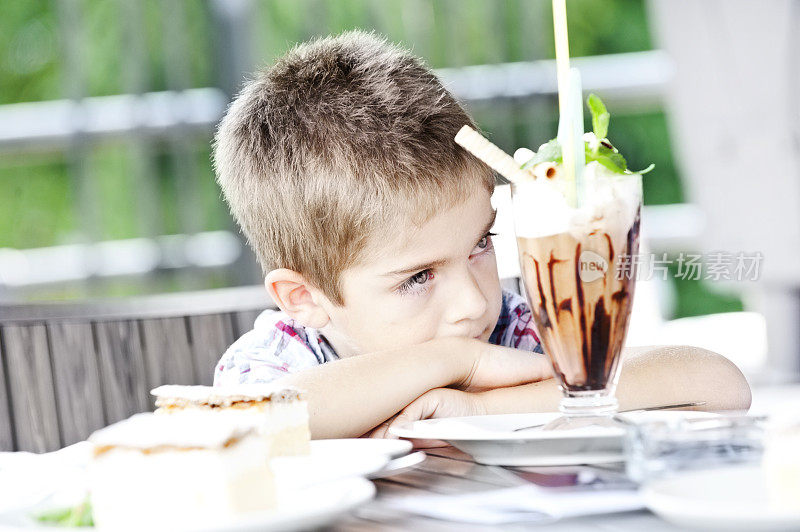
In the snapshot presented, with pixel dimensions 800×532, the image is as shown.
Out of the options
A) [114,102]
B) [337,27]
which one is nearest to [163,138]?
[114,102]

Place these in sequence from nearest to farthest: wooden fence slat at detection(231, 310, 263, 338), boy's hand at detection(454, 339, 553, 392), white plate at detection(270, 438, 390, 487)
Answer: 1. white plate at detection(270, 438, 390, 487)
2. boy's hand at detection(454, 339, 553, 392)
3. wooden fence slat at detection(231, 310, 263, 338)

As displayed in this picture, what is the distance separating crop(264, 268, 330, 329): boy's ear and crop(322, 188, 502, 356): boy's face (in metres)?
0.07

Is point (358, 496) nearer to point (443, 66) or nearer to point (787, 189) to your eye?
point (787, 189)

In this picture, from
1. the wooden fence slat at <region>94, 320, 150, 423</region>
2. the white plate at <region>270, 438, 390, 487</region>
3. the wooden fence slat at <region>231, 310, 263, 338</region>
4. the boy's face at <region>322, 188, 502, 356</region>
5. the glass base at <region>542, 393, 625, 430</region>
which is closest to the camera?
the white plate at <region>270, 438, 390, 487</region>

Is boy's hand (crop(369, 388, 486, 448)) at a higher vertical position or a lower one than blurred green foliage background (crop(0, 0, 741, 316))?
lower

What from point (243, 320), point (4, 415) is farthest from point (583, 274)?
point (4, 415)

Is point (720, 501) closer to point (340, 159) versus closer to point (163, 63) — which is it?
point (340, 159)

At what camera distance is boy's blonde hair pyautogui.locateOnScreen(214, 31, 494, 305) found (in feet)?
4.66

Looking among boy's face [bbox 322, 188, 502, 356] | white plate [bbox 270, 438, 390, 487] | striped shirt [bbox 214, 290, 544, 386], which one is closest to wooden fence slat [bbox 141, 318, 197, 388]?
striped shirt [bbox 214, 290, 544, 386]

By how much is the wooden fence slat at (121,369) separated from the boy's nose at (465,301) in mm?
534

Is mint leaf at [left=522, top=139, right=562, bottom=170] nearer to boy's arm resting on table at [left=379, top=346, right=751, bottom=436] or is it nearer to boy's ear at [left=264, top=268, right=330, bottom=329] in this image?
boy's arm resting on table at [left=379, top=346, right=751, bottom=436]

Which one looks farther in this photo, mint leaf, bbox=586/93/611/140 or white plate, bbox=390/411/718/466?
mint leaf, bbox=586/93/611/140

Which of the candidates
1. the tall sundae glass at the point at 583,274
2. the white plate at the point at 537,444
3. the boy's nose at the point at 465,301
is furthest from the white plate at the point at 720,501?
the boy's nose at the point at 465,301

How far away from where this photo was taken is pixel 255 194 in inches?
60.7
